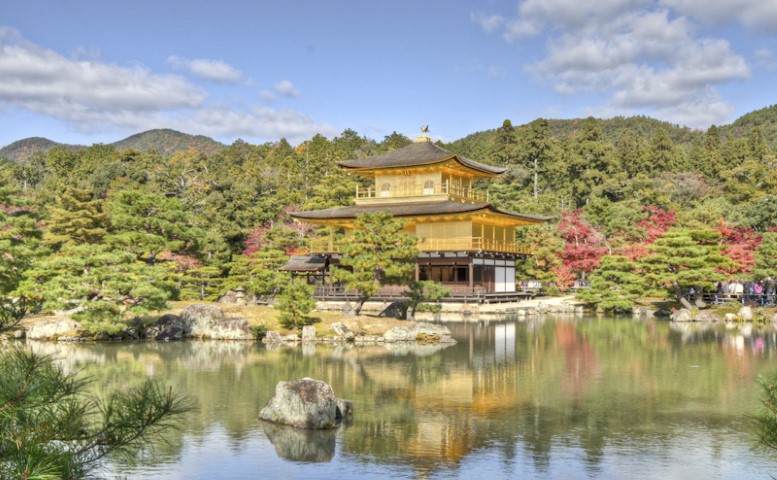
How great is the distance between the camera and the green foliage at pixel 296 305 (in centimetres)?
2436

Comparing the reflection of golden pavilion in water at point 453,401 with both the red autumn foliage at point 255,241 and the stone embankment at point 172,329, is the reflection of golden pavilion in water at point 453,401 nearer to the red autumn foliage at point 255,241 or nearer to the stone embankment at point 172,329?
the stone embankment at point 172,329

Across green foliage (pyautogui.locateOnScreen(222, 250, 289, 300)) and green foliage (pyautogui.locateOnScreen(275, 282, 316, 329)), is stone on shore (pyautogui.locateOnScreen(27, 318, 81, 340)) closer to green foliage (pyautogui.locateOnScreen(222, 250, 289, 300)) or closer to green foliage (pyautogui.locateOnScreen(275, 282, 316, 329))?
green foliage (pyautogui.locateOnScreen(275, 282, 316, 329))

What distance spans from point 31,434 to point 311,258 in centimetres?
3618

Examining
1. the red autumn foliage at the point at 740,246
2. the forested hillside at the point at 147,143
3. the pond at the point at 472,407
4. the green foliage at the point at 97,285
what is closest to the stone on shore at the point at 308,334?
the pond at the point at 472,407

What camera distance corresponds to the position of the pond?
9.88 meters

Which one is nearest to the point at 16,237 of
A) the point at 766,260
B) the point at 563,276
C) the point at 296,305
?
the point at 296,305

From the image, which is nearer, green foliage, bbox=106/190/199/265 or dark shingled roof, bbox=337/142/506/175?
green foliage, bbox=106/190/199/265

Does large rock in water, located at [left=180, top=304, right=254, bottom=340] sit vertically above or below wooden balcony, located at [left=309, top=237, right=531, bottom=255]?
below

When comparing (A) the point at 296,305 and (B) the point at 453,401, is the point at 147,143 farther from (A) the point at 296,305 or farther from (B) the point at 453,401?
(B) the point at 453,401

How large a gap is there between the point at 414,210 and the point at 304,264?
702 cm

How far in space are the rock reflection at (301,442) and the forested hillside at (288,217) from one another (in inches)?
179

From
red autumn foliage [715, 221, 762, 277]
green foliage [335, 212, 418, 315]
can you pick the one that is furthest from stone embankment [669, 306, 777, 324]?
green foliage [335, 212, 418, 315]

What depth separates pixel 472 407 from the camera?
44.9 ft

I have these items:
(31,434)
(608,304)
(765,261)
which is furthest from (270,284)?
(31,434)
